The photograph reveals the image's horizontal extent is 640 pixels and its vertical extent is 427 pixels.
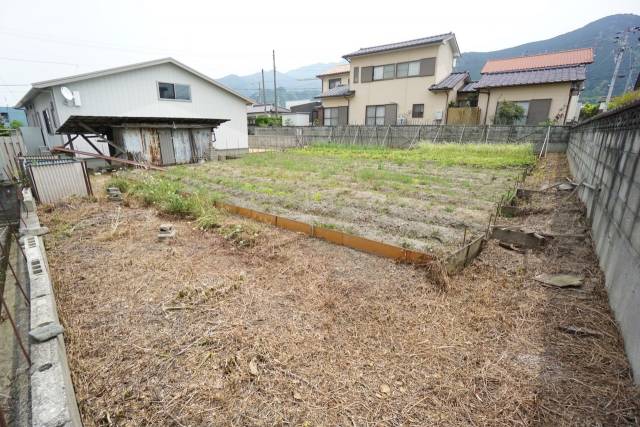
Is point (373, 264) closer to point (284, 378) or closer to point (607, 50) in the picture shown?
point (284, 378)

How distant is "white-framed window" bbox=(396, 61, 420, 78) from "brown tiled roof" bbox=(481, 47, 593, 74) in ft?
13.7

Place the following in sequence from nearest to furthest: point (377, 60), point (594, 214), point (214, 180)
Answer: point (594, 214) → point (214, 180) → point (377, 60)

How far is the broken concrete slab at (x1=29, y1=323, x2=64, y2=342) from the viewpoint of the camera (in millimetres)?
2133

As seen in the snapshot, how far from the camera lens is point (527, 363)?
7.30 feet

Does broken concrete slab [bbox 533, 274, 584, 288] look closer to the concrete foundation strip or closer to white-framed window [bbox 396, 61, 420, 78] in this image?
the concrete foundation strip

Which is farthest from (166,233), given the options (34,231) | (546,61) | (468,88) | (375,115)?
(546,61)

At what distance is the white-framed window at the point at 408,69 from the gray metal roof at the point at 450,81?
5.42 feet

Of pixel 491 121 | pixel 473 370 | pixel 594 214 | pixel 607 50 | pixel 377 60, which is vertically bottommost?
pixel 473 370

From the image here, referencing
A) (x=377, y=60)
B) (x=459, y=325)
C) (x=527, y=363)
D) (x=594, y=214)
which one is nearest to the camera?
(x=527, y=363)

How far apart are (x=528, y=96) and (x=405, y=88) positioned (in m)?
7.09

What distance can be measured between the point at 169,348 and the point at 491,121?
2011 cm

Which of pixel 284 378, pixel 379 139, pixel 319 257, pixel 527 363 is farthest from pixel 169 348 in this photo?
pixel 379 139

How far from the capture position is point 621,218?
287 centimetres

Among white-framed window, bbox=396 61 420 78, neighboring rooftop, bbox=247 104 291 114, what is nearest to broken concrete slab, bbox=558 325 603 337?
white-framed window, bbox=396 61 420 78
